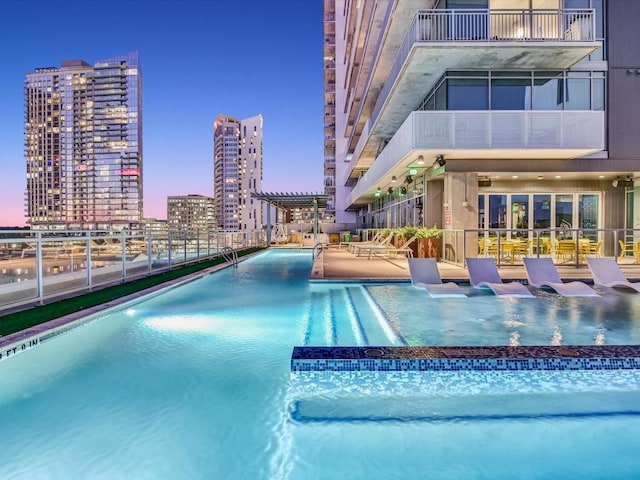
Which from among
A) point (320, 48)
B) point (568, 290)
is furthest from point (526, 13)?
point (320, 48)

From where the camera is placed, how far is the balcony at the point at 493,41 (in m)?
12.2

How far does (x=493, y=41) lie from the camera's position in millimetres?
11969

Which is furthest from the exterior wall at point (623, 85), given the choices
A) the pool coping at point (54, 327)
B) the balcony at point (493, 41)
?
the pool coping at point (54, 327)

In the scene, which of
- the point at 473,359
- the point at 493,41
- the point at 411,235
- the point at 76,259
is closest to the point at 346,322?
the point at 473,359

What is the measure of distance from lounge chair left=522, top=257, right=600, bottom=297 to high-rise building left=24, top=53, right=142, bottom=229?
145 meters

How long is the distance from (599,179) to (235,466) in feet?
57.6

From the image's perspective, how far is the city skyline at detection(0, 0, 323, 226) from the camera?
199 feet

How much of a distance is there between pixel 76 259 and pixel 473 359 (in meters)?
8.15

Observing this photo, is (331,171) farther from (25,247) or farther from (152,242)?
(25,247)

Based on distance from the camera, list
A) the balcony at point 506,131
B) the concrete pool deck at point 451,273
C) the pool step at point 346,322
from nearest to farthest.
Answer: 1. the pool step at point 346,322
2. the concrete pool deck at point 451,273
3. the balcony at point 506,131

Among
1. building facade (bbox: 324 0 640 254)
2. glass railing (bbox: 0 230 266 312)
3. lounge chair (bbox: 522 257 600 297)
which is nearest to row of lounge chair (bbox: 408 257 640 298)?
lounge chair (bbox: 522 257 600 297)

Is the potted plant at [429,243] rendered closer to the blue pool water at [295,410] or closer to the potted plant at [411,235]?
the potted plant at [411,235]

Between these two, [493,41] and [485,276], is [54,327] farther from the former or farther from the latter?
[493,41]

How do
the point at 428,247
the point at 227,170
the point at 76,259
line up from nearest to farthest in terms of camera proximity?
the point at 76,259
the point at 428,247
the point at 227,170
